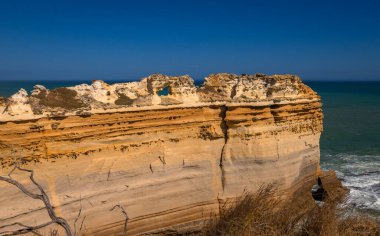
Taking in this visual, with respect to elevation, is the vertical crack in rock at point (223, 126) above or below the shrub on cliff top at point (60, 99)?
below

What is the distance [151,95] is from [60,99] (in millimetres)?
2210

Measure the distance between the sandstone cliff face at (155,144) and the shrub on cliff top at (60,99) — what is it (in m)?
0.02

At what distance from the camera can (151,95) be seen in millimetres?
9039

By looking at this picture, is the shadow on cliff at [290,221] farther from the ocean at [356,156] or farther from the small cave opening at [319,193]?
the ocean at [356,156]

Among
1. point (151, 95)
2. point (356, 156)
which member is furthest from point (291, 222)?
point (356, 156)

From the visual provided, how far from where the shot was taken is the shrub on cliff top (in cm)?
796

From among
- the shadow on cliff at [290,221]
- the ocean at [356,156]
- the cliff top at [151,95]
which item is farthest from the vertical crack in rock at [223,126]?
the ocean at [356,156]

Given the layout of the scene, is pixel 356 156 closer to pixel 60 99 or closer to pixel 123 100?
pixel 123 100

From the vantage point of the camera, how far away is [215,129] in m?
9.73

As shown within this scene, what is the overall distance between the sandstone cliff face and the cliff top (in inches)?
1.0

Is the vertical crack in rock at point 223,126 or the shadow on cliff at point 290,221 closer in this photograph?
the shadow on cliff at point 290,221

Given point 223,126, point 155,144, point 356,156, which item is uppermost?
point 223,126

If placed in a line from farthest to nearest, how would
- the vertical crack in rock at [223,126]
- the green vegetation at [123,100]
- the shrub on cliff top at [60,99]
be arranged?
1. the vertical crack in rock at [223,126]
2. the green vegetation at [123,100]
3. the shrub on cliff top at [60,99]

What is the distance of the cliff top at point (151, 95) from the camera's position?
302 inches
